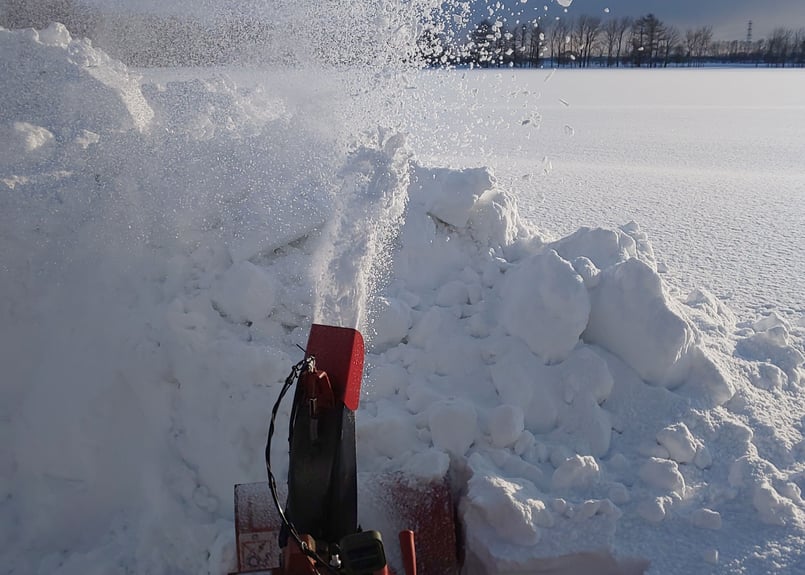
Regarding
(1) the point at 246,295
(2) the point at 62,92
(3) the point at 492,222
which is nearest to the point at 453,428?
(1) the point at 246,295

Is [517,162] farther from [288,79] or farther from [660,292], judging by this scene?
[660,292]

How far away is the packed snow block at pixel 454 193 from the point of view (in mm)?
3531

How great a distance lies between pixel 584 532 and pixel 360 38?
3.33 metres

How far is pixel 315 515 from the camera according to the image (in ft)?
6.45

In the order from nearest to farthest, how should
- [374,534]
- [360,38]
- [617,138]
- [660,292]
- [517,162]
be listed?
[374,534]
[660,292]
[360,38]
[517,162]
[617,138]

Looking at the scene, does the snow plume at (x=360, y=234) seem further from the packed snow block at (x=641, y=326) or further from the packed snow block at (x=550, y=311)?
the packed snow block at (x=641, y=326)

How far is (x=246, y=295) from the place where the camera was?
9.84 ft

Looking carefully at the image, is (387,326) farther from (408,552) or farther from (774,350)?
(774,350)

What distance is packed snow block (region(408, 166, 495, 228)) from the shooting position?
353 cm

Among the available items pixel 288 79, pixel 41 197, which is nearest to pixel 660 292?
pixel 41 197

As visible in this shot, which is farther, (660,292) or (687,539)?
(660,292)

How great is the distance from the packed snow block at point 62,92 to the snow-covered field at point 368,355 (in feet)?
0.06

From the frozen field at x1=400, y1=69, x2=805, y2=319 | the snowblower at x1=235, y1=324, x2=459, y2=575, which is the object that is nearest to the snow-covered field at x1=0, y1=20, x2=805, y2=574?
the frozen field at x1=400, y1=69, x2=805, y2=319

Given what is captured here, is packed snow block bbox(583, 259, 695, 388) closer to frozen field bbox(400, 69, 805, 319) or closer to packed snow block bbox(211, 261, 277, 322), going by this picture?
frozen field bbox(400, 69, 805, 319)
